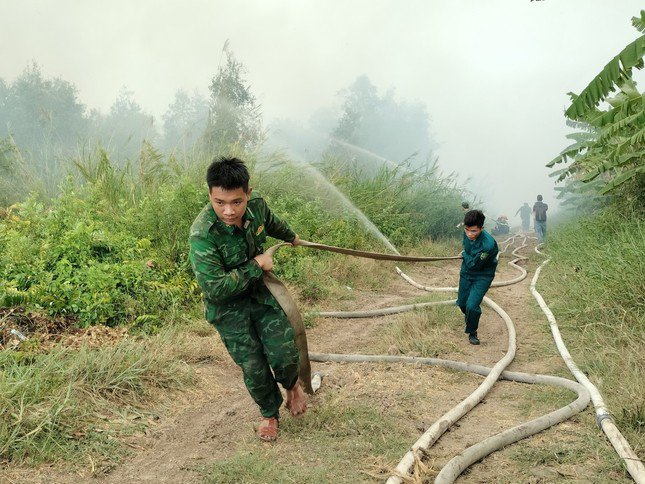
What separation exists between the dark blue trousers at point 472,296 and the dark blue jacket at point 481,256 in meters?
0.05

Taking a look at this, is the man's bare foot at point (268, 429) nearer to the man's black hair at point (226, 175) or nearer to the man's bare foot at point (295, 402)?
the man's bare foot at point (295, 402)

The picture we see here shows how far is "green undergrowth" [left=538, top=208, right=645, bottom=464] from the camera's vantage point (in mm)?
3162

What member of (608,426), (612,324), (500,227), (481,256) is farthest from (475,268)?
(500,227)

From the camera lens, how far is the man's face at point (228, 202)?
289cm

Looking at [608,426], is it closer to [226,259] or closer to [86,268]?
[226,259]

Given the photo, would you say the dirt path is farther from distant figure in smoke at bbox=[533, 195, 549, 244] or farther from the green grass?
distant figure in smoke at bbox=[533, 195, 549, 244]

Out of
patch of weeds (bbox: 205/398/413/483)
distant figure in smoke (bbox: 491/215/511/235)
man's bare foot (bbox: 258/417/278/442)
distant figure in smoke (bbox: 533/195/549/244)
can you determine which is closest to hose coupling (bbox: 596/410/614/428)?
patch of weeds (bbox: 205/398/413/483)

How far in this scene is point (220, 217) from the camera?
300cm

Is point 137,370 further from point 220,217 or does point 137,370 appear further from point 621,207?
point 621,207

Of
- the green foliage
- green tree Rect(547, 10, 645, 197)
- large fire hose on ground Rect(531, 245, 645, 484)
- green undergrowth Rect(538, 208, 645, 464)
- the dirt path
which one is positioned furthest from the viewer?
the green foliage

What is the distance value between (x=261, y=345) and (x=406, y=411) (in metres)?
1.08

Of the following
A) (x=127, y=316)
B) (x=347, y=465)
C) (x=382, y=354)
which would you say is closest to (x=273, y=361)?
(x=347, y=465)

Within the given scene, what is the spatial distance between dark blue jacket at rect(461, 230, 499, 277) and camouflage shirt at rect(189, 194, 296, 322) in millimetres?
2849

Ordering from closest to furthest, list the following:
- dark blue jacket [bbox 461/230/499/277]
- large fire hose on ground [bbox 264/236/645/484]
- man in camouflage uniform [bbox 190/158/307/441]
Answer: large fire hose on ground [bbox 264/236/645/484], man in camouflage uniform [bbox 190/158/307/441], dark blue jacket [bbox 461/230/499/277]
